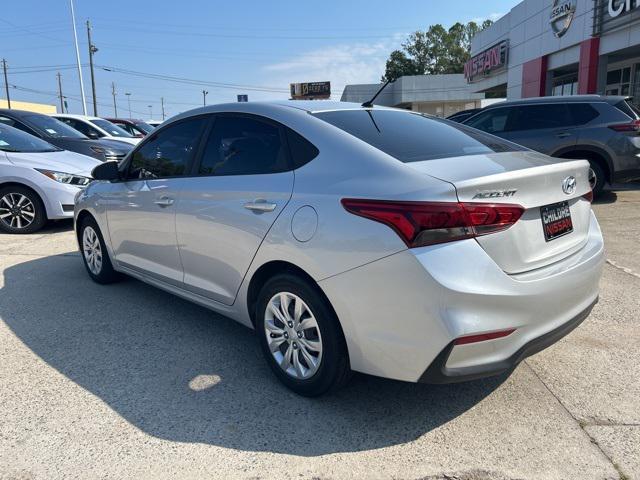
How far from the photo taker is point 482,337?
235 centimetres

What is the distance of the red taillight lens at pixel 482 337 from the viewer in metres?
2.32

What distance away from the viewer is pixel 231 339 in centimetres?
Result: 386

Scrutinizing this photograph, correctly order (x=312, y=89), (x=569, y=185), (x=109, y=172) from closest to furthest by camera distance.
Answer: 1. (x=569, y=185)
2. (x=109, y=172)
3. (x=312, y=89)

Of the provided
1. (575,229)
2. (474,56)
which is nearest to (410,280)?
(575,229)

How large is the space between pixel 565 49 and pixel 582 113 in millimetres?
13937

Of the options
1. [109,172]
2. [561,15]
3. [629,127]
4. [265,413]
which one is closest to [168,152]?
[109,172]

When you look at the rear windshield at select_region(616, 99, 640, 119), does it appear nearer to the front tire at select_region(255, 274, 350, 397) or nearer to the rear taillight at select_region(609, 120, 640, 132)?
the rear taillight at select_region(609, 120, 640, 132)

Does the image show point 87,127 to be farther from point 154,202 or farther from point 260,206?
point 260,206

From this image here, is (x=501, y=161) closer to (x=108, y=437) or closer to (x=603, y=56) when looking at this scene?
(x=108, y=437)

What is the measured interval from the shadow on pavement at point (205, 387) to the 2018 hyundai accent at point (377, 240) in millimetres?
240

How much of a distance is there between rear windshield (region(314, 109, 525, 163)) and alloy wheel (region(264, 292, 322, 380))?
984 mm

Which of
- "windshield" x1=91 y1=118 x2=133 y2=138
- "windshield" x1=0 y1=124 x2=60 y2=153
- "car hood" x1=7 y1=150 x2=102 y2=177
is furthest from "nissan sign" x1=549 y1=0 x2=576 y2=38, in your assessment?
"windshield" x1=0 y1=124 x2=60 y2=153

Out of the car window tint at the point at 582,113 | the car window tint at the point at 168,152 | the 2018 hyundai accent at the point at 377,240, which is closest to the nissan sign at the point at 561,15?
the car window tint at the point at 582,113

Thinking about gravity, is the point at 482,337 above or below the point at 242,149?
below
